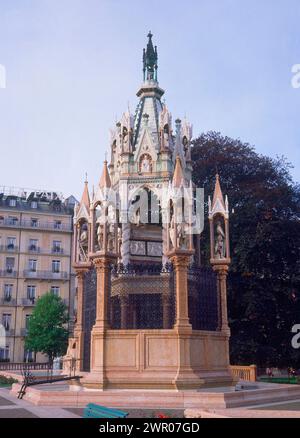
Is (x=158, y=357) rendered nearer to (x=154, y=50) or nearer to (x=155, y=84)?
(x=155, y=84)

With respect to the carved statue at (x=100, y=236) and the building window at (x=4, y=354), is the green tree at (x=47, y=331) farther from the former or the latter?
the carved statue at (x=100, y=236)

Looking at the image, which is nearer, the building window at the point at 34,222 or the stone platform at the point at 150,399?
the stone platform at the point at 150,399

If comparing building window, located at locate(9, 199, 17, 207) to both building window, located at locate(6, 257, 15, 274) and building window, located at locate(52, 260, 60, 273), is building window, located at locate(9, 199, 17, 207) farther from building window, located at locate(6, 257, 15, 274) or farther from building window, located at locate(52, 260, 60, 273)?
building window, located at locate(52, 260, 60, 273)

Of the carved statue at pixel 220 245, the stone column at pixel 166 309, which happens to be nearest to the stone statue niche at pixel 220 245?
the carved statue at pixel 220 245

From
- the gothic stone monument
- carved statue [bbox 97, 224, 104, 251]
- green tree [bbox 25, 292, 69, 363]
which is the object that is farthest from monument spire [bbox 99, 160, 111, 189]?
green tree [bbox 25, 292, 69, 363]

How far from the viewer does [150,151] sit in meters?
25.5

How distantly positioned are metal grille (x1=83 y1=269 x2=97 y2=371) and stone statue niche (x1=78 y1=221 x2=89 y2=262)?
1027 mm

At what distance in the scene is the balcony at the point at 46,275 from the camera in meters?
69.9

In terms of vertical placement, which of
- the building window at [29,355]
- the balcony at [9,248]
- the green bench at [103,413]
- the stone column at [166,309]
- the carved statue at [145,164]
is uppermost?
the balcony at [9,248]

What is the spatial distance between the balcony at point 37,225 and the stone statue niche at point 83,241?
159 ft

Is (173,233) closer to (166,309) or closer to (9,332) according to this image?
(166,309)

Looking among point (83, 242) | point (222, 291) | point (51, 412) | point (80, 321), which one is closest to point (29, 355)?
point (80, 321)

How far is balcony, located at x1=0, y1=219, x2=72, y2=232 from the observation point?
70.8 meters

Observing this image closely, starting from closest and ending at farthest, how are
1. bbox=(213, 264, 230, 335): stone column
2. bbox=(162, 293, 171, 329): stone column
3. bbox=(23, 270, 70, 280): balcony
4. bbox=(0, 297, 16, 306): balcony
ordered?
bbox=(162, 293, 171, 329): stone column → bbox=(213, 264, 230, 335): stone column → bbox=(0, 297, 16, 306): balcony → bbox=(23, 270, 70, 280): balcony
